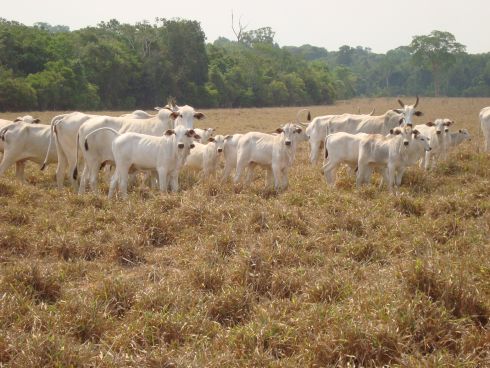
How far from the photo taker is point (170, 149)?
10836 millimetres

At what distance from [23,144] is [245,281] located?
848 centimetres

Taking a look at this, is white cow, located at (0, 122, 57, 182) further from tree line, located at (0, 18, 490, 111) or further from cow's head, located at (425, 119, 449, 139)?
tree line, located at (0, 18, 490, 111)

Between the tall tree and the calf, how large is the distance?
87.1 meters

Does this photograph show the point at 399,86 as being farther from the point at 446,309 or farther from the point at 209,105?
the point at 446,309

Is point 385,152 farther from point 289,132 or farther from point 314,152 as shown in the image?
point 314,152

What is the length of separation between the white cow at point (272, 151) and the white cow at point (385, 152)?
146 centimetres

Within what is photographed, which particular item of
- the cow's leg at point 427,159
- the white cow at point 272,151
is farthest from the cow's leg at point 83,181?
the cow's leg at point 427,159

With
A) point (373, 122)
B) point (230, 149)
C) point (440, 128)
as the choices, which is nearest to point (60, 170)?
point (230, 149)

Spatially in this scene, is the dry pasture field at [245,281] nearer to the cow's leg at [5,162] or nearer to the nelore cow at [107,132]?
the nelore cow at [107,132]

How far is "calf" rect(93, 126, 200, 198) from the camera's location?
10781 millimetres

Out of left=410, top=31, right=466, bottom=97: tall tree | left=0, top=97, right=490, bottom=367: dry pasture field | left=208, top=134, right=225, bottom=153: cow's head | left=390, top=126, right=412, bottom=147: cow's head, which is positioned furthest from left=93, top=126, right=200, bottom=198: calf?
left=410, top=31, right=466, bottom=97: tall tree

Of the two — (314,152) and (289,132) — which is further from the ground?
(289,132)

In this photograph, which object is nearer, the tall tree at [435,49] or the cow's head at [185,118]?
the cow's head at [185,118]

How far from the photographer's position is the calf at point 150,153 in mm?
10781
